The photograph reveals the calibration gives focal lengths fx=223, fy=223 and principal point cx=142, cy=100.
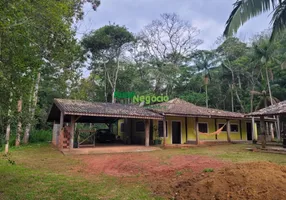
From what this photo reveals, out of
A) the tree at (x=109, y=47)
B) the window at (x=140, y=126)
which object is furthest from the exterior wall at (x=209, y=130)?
the tree at (x=109, y=47)

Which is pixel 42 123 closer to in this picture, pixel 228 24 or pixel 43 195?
pixel 43 195

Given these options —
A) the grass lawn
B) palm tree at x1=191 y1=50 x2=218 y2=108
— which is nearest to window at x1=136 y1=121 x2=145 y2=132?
the grass lawn

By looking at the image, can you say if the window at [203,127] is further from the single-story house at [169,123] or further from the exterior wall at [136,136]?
the exterior wall at [136,136]

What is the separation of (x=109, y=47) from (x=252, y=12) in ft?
66.7

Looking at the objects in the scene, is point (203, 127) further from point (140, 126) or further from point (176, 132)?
point (140, 126)

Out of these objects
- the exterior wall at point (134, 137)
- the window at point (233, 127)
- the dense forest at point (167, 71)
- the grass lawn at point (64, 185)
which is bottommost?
the grass lawn at point (64, 185)

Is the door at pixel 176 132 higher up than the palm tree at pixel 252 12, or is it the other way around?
the palm tree at pixel 252 12

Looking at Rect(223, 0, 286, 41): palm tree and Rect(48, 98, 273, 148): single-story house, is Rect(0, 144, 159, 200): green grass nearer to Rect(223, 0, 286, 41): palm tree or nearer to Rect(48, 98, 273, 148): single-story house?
Rect(223, 0, 286, 41): palm tree

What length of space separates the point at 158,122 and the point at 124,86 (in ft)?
42.5

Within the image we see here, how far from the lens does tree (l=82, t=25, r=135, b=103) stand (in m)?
22.9

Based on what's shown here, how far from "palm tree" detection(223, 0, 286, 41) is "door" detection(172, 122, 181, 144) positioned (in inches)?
438

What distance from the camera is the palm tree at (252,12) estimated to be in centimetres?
482

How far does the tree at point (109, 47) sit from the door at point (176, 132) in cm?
1161

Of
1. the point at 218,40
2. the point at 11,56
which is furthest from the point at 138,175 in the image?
the point at 218,40
